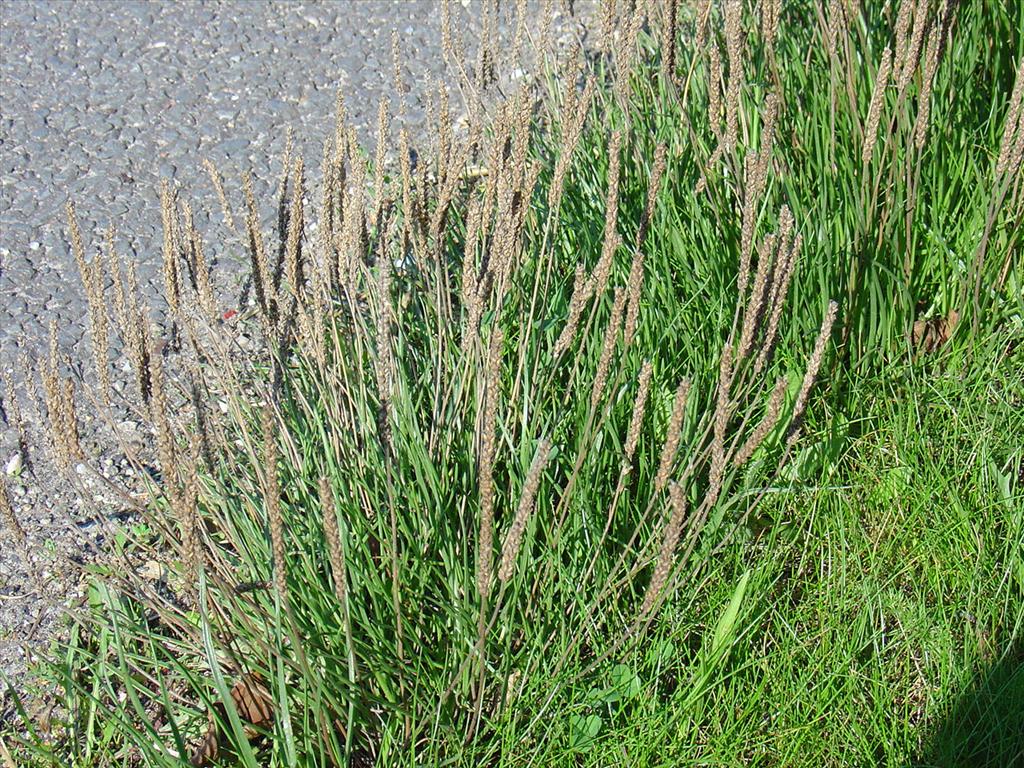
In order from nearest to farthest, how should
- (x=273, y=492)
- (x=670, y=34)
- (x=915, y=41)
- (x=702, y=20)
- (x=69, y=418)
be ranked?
(x=273, y=492)
(x=69, y=418)
(x=915, y=41)
(x=670, y=34)
(x=702, y=20)

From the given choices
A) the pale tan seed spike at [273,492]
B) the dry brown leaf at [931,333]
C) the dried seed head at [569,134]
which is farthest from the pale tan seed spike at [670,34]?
the pale tan seed spike at [273,492]

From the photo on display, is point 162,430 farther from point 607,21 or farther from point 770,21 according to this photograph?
point 770,21

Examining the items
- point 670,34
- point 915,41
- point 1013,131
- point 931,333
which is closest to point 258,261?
point 670,34

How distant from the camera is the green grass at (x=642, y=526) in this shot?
75.1 inches

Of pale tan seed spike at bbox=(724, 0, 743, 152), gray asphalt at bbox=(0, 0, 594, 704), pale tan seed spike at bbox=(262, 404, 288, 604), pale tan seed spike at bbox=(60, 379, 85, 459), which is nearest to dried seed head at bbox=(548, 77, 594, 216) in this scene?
pale tan seed spike at bbox=(724, 0, 743, 152)

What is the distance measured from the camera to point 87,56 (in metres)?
4.27

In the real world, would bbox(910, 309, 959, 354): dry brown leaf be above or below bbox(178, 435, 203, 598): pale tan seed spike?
below

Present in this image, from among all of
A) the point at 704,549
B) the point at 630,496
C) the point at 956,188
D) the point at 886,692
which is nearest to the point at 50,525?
the point at 630,496

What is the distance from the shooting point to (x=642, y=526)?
2104 mm

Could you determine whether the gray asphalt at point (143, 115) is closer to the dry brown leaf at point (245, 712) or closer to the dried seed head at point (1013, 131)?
the dry brown leaf at point (245, 712)

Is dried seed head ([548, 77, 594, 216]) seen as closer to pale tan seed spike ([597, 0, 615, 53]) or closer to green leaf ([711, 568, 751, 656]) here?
pale tan seed spike ([597, 0, 615, 53])

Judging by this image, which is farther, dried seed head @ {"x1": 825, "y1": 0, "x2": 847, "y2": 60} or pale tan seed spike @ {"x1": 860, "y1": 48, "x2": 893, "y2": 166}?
dried seed head @ {"x1": 825, "y1": 0, "x2": 847, "y2": 60}

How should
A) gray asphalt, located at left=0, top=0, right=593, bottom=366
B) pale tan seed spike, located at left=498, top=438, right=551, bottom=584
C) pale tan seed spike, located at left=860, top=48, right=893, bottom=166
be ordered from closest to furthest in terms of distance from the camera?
pale tan seed spike, located at left=498, top=438, right=551, bottom=584 → pale tan seed spike, located at left=860, top=48, right=893, bottom=166 → gray asphalt, located at left=0, top=0, right=593, bottom=366

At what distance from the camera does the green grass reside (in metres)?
1.91
